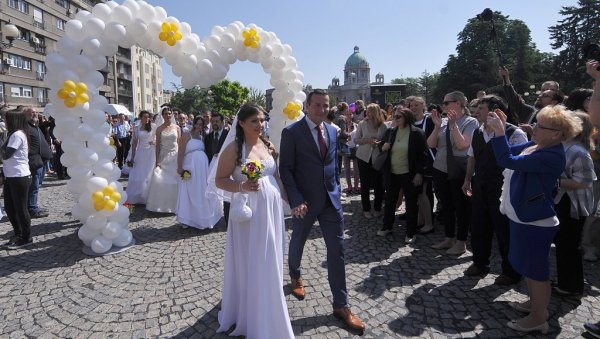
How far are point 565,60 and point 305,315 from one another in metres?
48.6

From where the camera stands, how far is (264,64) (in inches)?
310

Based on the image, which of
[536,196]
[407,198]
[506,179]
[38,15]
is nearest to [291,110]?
[407,198]

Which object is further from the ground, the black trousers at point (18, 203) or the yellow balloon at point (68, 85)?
the yellow balloon at point (68, 85)

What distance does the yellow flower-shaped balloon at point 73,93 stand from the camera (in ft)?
18.1

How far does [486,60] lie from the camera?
4669cm

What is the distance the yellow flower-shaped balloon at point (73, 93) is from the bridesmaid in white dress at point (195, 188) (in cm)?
199

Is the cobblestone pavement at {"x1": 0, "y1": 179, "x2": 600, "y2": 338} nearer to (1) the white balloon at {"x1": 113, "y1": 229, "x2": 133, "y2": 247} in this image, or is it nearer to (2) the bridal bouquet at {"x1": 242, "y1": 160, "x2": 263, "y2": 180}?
(1) the white balloon at {"x1": 113, "y1": 229, "x2": 133, "y2": 247}

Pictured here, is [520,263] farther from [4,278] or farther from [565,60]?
[565,60]

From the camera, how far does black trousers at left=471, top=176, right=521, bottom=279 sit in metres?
4.47

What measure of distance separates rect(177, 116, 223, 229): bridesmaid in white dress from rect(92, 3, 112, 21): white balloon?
2.42 metres

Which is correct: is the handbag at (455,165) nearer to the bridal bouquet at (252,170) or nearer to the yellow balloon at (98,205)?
the bridal bouquet at (252,170)

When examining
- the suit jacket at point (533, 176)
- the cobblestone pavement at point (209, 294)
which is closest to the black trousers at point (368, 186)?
the cobblestone pavement at point (209, 294)

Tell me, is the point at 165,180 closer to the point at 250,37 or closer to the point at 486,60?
the point at 250,37

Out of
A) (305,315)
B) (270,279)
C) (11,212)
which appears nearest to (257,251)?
(270,279)
